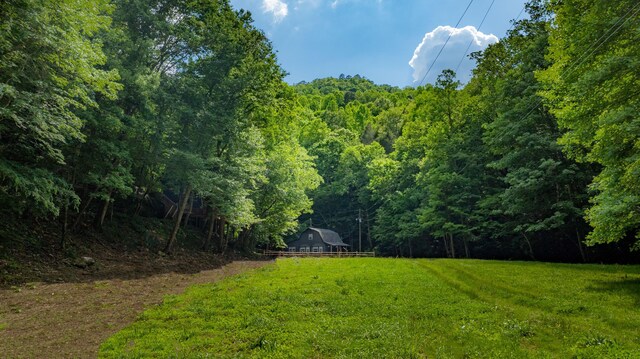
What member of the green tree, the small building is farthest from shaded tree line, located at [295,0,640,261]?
the green tree

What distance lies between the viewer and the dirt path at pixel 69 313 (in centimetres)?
973

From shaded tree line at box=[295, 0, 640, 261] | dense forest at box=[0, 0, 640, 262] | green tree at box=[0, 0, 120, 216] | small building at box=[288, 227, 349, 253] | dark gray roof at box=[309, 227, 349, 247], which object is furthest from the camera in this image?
dark gray roof at box=[309, 227, 349, 247]

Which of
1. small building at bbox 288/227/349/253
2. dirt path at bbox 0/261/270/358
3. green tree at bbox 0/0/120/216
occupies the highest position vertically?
green tree at bbox 0/0/120/216

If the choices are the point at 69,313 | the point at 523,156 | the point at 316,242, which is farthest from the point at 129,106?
the point at 316,242

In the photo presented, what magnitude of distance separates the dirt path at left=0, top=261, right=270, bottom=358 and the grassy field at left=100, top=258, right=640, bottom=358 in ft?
2.97

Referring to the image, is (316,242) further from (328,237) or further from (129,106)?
(129,106)

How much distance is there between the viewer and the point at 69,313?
41.7ft

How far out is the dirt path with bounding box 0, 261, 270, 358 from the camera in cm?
973

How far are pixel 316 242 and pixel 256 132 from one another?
126ft

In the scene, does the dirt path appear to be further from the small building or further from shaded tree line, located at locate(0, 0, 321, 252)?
the small building

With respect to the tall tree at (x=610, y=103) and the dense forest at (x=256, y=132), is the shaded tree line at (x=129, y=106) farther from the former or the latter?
the tall tree at (x=610, y=103)

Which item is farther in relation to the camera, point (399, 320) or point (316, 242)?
point (316, 242)

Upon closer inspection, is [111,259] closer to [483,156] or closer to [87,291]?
[87,291]

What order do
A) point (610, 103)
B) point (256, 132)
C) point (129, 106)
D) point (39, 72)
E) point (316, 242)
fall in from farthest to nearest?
point (316, 242) → point (256, 132) → point (129, 106) → point (610, 103) → point (39, 72)
